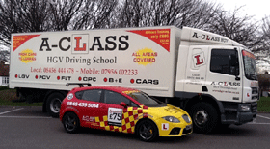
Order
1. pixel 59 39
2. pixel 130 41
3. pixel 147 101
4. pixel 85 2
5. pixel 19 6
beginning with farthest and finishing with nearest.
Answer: pixel 85 2 < pixel 19 6 < pixel 59 39 < pixel 130 41 < pixel 147 101

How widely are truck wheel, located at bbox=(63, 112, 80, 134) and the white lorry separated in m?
2.44

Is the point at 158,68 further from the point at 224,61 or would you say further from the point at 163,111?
the point at 163,111

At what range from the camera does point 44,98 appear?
1234cm

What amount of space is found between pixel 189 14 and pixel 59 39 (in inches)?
470

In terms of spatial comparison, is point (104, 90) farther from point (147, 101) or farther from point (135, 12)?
point (135, 12)

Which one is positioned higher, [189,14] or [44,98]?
[189,14]

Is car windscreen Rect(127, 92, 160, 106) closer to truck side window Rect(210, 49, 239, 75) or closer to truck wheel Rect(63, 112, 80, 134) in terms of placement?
truck wheel Rect(63, 112, 80, 134)

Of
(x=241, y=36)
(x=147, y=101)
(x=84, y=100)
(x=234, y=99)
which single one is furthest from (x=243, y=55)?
(x=241, y=36)

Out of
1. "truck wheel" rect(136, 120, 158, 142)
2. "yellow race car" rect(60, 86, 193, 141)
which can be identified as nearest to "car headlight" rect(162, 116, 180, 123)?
"yellow race car" rect(60, 86, 193, 141)

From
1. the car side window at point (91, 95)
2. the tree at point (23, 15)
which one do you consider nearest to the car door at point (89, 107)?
the car side window at point (91, 95)

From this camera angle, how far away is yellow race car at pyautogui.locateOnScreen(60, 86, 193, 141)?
7.58 m

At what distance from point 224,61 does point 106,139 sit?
411 cm

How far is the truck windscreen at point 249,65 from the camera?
9.14 metres

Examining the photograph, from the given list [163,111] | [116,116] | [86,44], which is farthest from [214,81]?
[86,44]
